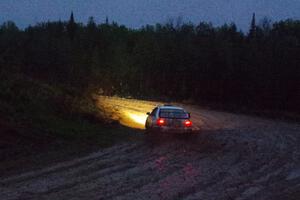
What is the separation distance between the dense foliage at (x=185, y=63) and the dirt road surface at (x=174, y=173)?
15.7 metres

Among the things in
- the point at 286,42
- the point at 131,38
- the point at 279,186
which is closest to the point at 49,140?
the point at 279,186

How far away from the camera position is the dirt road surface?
1475 centimetres

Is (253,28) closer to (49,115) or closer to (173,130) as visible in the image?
(49,115)

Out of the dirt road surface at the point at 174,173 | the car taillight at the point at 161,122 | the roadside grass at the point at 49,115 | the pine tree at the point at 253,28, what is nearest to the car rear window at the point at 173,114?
the car taillight at the point at 161,122

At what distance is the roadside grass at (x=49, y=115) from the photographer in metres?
27.2

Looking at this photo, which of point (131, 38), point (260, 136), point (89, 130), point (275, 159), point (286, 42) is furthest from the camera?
point (131, 38)

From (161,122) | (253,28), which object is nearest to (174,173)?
(161,122)

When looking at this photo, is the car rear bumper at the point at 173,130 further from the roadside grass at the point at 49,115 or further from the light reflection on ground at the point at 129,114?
the light reflection on ground at the point at 129,114

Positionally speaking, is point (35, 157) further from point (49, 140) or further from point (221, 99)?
point (221, 99)

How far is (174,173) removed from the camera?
59.5 feet

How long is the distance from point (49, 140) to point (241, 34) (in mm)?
71698

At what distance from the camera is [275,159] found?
881 inches

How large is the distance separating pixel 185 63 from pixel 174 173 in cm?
7247

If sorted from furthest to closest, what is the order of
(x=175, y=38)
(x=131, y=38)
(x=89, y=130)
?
1. (x=131, y=38)
2. (x=175, y=38)
3. (x=89, y=130)
